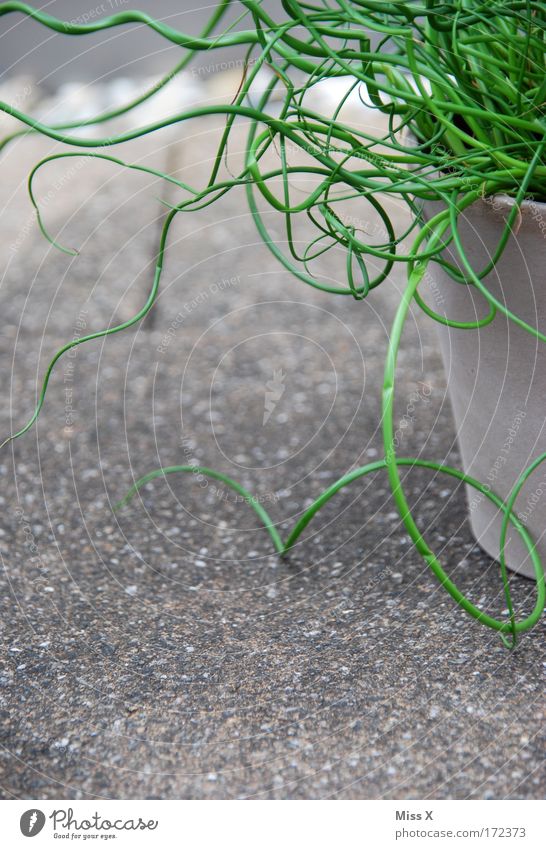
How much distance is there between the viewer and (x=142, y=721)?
1.82 ft

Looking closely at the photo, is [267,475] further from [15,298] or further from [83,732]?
[15,298]

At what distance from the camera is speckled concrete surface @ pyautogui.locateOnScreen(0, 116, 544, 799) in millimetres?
521

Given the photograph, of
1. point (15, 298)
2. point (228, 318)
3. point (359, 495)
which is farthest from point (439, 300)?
point (15, 298)

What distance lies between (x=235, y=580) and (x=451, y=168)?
35 centimetres

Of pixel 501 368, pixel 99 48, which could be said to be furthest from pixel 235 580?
pixel 99 48

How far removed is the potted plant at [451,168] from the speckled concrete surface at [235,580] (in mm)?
77

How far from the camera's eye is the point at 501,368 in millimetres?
598

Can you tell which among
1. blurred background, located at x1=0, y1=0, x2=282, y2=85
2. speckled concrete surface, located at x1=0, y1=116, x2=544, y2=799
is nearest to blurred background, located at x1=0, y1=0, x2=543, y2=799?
speckled concrete surface, located at x1=0, y1=116, x2=544, y2=799

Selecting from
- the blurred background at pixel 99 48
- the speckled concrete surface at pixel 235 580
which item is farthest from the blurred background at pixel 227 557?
the blurred background at pixel 99 48

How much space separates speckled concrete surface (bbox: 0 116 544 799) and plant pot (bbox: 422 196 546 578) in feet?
0.23

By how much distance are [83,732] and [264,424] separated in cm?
46

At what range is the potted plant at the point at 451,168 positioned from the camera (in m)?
0.51

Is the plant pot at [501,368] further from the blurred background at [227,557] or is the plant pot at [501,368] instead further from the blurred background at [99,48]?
the blurred background at [99,48]

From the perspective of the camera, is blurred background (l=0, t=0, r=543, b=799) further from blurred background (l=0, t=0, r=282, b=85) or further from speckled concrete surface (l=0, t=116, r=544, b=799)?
blurred background (l=0, t=0, r=282, b=85)
